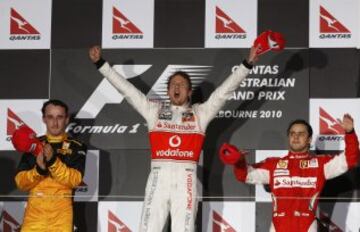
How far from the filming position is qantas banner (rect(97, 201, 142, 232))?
437cm

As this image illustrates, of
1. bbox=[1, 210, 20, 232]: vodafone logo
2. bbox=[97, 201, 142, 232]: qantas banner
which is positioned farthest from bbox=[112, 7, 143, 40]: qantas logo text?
bbox=[1, 210, 20, 232]: vodafone logo

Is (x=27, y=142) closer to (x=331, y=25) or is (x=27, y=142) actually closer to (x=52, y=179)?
(x=52, y=179)

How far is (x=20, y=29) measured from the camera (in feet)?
15.1

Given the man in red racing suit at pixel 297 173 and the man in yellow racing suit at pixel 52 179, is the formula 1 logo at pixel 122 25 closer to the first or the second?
the man in yellow racing suit at pixel 52 179

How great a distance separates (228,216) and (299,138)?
28.7 inches

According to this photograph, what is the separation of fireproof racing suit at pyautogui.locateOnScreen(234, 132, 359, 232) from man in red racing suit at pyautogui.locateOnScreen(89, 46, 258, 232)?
0.28 m

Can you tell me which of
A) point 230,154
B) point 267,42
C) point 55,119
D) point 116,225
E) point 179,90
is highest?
point 267,42

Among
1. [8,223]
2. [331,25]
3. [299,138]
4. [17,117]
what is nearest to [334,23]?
[331,25]

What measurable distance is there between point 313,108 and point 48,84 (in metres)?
1.59

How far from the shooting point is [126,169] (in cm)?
442

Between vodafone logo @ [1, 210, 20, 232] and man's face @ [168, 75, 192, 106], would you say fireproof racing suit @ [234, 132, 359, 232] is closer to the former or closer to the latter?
man's face @ [168, 75, 192, 106]

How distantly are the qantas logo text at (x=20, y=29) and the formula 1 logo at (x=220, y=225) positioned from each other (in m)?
1.54

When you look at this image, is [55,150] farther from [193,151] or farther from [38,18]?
[38,18]

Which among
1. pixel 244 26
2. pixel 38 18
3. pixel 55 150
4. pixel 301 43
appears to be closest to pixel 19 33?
pixel 38 18
